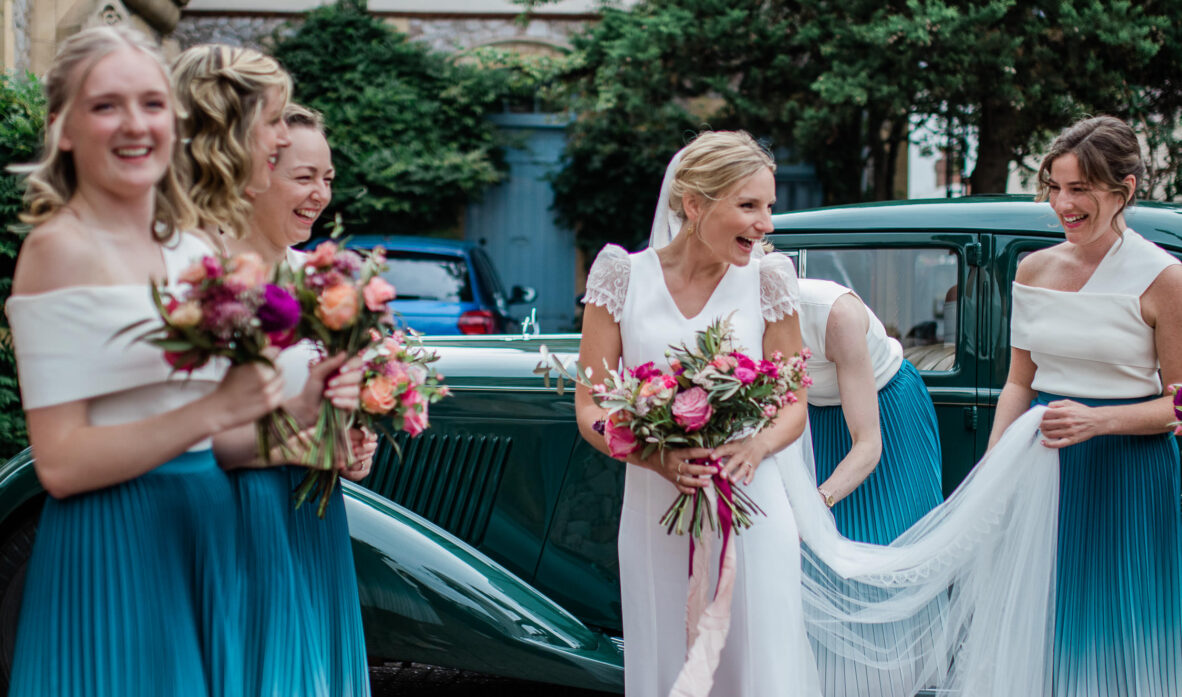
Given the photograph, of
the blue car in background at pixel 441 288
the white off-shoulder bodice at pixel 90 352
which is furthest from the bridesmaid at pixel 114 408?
the blue car in background at pixel 441 288

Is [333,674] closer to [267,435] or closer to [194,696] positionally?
[194,696]

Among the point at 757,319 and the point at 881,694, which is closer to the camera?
the point at 757,319

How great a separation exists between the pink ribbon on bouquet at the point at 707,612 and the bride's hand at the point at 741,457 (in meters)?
0.04

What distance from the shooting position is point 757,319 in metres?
2.78

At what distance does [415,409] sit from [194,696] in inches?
26.2

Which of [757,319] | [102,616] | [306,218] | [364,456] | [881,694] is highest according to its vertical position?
[306,218]

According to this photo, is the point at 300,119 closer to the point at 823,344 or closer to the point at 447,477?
the point at 823,344

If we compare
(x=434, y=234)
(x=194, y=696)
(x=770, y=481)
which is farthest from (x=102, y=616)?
(x=434, y=234)

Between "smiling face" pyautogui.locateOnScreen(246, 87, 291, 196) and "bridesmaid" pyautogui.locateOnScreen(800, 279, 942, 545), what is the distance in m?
1.67

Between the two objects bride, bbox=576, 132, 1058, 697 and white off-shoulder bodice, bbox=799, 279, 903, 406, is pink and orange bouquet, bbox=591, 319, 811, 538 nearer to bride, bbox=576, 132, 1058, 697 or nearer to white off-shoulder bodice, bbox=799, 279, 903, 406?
bride, bbox=576, 132, 1058, 697

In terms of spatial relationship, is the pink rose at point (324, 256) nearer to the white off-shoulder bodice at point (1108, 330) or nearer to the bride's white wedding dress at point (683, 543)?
the bride's white wedding dress at point (683, 543)

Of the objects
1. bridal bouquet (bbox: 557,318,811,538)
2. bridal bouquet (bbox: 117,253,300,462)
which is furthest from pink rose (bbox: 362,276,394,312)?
bridal bouquet (bbox: 557,318,811,538)

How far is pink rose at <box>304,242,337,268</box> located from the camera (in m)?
1.84

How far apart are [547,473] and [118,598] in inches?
86.0
